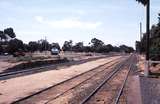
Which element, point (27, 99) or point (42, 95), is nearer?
point (27, 99)

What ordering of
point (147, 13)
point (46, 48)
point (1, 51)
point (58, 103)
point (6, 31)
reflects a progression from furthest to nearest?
point (6, 31)
point (46, 48)
point (1, 51)
point (147, 13)
point (58, 103)

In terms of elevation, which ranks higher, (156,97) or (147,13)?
(147,13)

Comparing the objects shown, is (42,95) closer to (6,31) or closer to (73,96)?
(73,96)

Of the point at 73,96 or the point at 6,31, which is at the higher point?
the point at 6,31

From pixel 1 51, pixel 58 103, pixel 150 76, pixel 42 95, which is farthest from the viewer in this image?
pixel 1 51

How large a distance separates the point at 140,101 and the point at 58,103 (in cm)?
345

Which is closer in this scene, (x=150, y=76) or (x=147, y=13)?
(x=150, y=76)

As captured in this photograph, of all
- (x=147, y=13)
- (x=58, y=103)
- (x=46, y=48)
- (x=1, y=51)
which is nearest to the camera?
(x=58, y=103)

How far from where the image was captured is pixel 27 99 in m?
17.8

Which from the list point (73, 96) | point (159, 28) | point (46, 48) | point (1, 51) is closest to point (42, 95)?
point (73, 96)

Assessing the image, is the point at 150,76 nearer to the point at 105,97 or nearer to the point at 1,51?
the point at 105,97

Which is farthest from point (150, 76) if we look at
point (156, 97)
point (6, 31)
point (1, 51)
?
point (6, 31)

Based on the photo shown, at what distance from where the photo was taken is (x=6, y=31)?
7298 inches

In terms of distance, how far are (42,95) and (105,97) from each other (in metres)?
2.99
